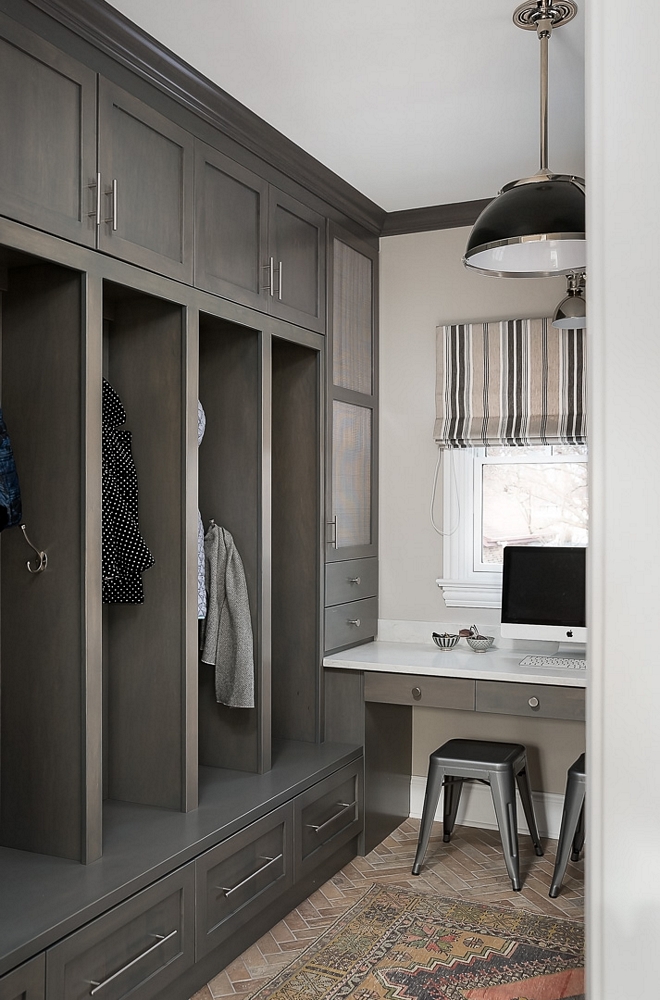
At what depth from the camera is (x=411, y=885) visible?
10.8 ft

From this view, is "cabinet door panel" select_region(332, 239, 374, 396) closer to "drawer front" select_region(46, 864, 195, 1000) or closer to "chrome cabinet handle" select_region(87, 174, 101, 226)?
"chrome cabinet handle" select_region(87, 174, 101, 226)

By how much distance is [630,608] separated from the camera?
56 centimetres

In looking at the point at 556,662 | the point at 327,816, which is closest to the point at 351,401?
the point at 556,662

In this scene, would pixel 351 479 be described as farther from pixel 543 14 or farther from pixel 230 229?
pixel 543 14

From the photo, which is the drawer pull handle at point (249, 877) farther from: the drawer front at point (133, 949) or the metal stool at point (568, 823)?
the metal stool at point (568, 823)

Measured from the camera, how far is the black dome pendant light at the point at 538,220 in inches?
83.0

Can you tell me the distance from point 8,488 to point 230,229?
4.23 feet

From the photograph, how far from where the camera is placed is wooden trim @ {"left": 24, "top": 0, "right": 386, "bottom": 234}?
2295mm

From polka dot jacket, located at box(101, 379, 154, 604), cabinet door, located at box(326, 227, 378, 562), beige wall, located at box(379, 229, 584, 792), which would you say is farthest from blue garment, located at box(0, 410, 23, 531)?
beige wall, located at box(379, 229, 584, 792)

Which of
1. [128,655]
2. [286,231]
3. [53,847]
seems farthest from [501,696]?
[286,231]

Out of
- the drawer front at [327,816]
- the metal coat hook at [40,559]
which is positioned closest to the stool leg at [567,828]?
the drawer front at [327,816]

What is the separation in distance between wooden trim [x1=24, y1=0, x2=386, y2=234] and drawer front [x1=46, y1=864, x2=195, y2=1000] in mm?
2338

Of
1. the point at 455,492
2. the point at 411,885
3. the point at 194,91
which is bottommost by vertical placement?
the point at 411,885

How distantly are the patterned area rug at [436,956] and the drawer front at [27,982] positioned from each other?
813mm
